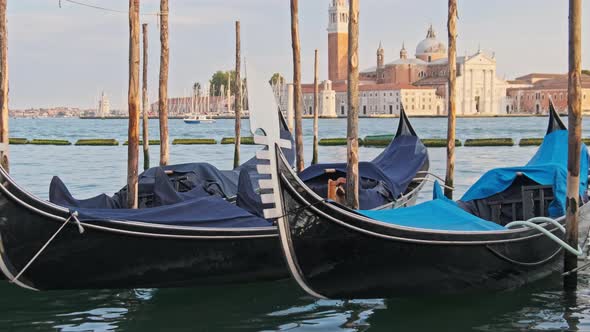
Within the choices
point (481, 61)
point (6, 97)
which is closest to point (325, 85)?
point (481, 61)

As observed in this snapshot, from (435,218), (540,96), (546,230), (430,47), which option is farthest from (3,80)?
(430,47)

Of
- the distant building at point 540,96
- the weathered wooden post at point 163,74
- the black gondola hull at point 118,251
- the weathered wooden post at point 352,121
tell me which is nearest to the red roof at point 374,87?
the distant building at point 540,96

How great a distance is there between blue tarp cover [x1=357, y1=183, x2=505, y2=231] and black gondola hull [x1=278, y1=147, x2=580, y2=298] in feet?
0.33

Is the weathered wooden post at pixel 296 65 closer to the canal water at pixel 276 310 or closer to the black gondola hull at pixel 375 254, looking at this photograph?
the canal water at pixel 276 310

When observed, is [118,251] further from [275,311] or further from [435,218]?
[435,218]

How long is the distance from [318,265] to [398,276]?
438mm

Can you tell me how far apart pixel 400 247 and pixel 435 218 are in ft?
1.48

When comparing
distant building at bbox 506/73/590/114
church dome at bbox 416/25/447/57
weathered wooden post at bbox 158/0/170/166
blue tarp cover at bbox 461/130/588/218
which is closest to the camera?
blue tarp cover at bbox 461/130/588/218

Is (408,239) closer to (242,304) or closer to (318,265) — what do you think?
(318,265)

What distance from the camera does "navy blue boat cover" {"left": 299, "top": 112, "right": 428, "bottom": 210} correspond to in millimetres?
6377

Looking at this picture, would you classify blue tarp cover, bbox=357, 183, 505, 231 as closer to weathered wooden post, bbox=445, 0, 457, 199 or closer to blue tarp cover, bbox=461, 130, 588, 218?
blue tarp cover, bbox=461, 130, 588, 218

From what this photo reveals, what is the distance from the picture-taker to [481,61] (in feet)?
224

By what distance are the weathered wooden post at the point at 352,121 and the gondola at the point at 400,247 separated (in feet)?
3.36

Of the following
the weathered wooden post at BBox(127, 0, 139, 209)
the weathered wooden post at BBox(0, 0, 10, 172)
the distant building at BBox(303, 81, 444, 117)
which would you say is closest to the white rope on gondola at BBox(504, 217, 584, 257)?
the weathered wooden post at BBox(127, 0, 139, 209)
